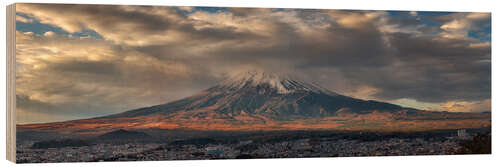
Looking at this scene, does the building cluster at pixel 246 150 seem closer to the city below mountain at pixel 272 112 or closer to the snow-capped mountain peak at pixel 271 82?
the city below mountain at pixel 272 112

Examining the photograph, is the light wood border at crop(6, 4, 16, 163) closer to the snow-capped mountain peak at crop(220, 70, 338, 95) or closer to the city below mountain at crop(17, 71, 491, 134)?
the city below mountain at crop(17, 71, 491, 134)

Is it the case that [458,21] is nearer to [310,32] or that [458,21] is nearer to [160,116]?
[310,32]

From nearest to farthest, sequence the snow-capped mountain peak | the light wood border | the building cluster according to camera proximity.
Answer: the light wood border
the building cluster
the snow-capped mountain peak

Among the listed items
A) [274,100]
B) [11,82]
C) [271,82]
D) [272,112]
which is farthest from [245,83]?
[11,82]

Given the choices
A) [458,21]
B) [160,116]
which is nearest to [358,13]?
[458,21]

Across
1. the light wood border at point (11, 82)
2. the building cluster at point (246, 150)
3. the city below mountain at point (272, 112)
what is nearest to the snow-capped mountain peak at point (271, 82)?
the city below mountain at point (272, 112)

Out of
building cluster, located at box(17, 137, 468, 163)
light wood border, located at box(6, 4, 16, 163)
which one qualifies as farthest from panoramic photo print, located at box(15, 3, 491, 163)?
light wood border, located at box(6, 4, 16, 163)
